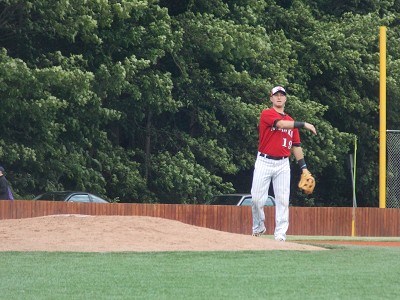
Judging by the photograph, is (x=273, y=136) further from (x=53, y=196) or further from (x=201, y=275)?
(x=53, y=196)

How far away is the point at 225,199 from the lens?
3553 centimetres

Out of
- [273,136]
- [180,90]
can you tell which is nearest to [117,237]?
[273,136]

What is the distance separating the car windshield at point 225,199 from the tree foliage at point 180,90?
0.98m

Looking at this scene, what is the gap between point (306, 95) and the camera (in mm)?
40312

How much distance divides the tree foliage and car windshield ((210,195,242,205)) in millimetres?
984

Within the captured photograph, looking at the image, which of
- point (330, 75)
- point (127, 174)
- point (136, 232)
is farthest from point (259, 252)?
point (330, 75)

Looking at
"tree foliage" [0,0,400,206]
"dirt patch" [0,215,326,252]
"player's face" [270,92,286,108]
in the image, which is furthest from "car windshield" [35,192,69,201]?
"player's face" [270,92,286,108]

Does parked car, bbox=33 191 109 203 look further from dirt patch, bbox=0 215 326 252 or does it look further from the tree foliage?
dirt patch, bbox=0 215 326 252

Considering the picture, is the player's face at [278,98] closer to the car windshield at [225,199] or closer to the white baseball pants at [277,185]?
the white baseball pants at [277,185]

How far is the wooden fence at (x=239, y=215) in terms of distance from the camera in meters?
28.1

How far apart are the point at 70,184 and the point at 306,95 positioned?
8847mm

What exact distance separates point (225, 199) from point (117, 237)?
20540 mm

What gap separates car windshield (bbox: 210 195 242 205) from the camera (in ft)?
115

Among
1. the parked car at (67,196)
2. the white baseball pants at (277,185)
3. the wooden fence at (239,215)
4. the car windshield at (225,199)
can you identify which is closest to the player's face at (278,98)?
the white baseball pants at (277,185)
